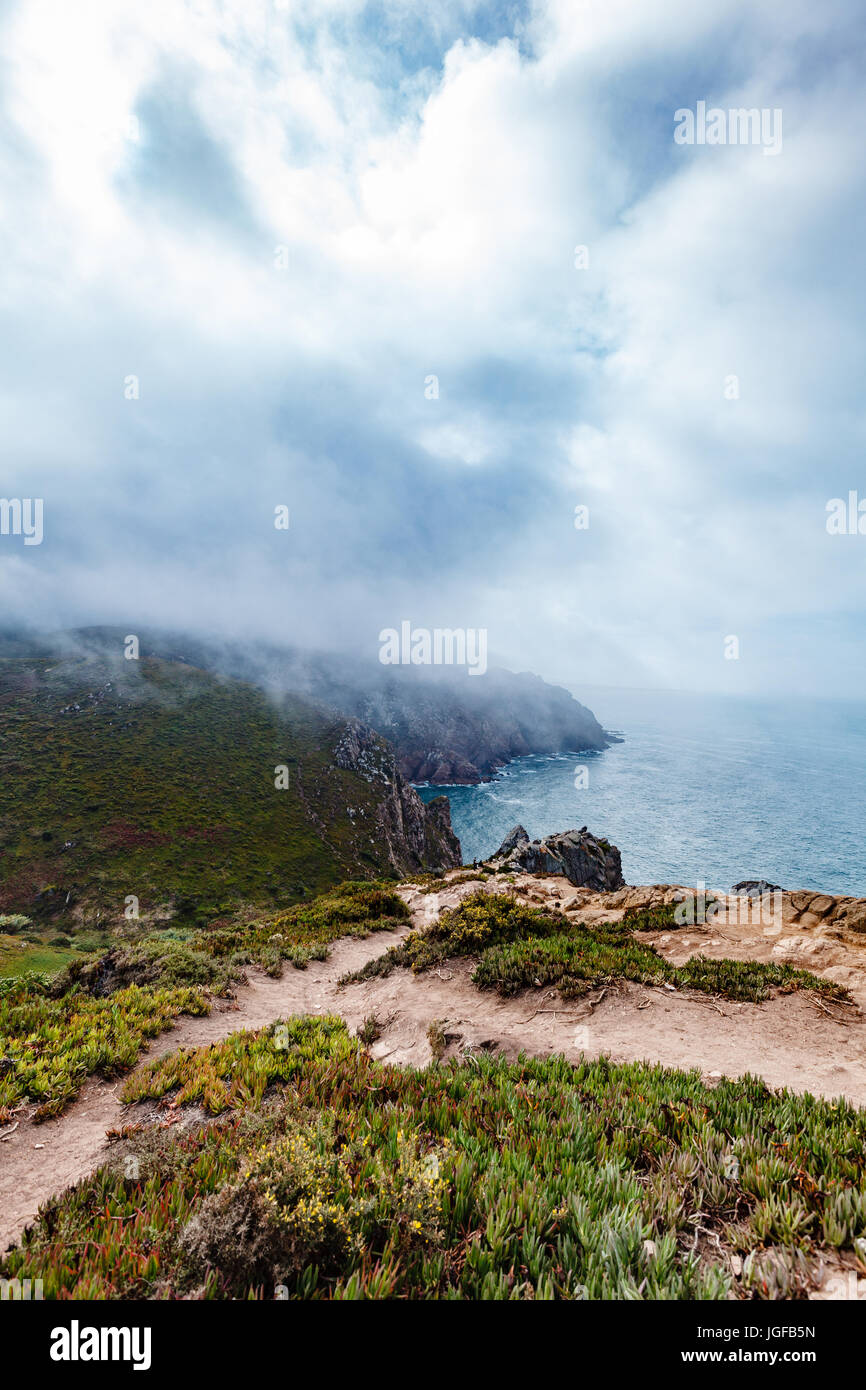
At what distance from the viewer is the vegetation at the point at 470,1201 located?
3.35 meters

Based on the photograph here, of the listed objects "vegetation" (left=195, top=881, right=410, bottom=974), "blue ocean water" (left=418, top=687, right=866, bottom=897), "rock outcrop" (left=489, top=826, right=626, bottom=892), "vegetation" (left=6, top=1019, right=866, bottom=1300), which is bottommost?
"blue ocean water" (left=418, top=687, right=866, bottom=897)

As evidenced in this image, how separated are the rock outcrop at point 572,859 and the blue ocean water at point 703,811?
30.1m

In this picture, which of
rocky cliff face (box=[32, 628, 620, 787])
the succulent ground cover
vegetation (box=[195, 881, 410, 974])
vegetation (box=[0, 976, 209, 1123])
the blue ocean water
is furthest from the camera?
rocky cliff face (box=[32, 628, 620, 787])

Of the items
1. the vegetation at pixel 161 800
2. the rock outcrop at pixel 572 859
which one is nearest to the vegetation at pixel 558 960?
the rock outcrop at pixel 572 859

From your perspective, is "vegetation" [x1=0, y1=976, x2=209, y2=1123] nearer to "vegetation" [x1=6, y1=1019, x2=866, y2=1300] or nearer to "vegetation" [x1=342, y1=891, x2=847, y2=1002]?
"vegetation" [x1=6, y1=1019, x2=866, y2=1300]

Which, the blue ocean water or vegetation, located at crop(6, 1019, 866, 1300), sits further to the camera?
the blue ocean water

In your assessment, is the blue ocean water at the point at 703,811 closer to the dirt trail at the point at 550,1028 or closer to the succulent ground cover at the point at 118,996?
the dirt trail at the point at 550,1028

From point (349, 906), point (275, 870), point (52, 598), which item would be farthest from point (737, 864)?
point (52, 598)

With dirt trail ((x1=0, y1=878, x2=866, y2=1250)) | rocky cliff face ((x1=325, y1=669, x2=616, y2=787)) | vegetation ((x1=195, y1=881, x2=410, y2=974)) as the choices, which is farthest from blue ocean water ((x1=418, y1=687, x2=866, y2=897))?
dirt trail ((x1=0, y1=878, x2=866, y2=1250))

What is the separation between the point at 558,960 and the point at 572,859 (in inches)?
1204

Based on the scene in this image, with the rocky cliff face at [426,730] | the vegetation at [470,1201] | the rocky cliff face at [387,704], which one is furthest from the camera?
the rocky cliff face at [426,730]

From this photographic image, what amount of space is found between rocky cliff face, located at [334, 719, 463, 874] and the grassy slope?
8.55ft

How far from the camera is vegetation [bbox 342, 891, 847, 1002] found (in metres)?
11.8
